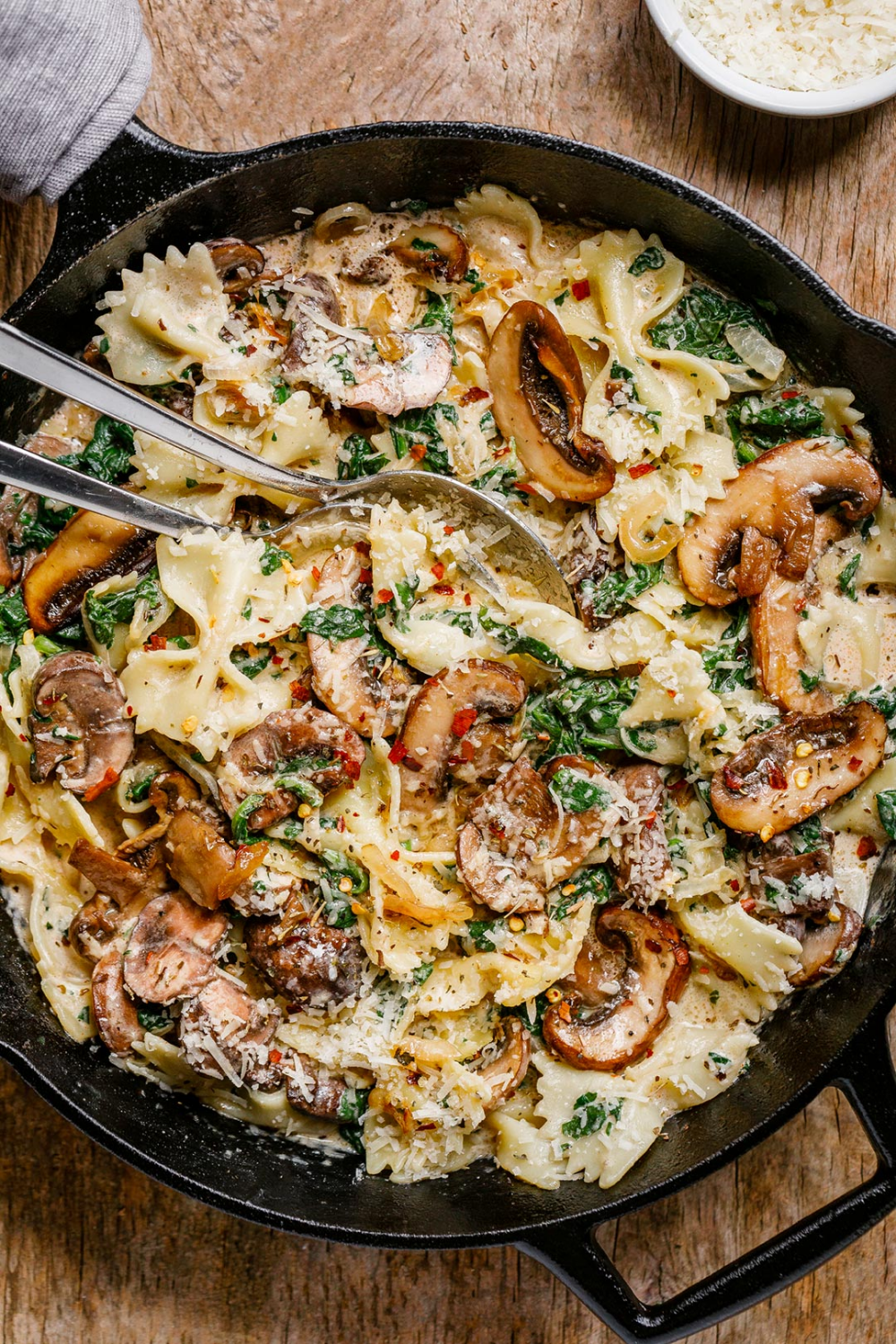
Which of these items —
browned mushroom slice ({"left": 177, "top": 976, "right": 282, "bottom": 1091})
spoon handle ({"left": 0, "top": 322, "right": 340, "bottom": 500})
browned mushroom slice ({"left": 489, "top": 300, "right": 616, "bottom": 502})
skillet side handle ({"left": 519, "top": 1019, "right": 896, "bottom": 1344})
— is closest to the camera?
spoon handle ({"left": 0, "top": 322, "right": 340, "bottom": 500})

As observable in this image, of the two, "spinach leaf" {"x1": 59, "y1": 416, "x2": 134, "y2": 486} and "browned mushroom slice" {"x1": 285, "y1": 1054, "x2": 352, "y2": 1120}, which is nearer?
"browned mushroom slice" {"x1": 285, "y1": 1054, "x2": 352, "y2": 1120}

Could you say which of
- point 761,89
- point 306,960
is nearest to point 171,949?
point 306,960

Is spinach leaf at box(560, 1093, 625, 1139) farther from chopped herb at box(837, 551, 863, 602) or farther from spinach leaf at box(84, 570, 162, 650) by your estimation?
spinach leaf at box(84, 570, 162, 650)

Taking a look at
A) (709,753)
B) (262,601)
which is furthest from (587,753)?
(262,601)

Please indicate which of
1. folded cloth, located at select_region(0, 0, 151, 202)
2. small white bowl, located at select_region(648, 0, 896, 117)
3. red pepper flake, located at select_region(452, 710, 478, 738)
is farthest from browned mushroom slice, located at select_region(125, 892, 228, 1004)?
small white bowl, located at select_region(648, 0, 896, 117)

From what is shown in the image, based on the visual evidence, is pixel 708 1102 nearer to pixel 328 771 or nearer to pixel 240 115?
pixel 328 771

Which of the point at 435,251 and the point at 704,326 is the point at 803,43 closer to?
the point at 704,326

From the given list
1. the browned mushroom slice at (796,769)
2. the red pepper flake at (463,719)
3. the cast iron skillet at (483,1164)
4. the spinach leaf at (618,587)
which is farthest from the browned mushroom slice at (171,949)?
the browned mushroom slice at (796,769)

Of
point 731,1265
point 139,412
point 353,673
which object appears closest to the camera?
point 731,1265
